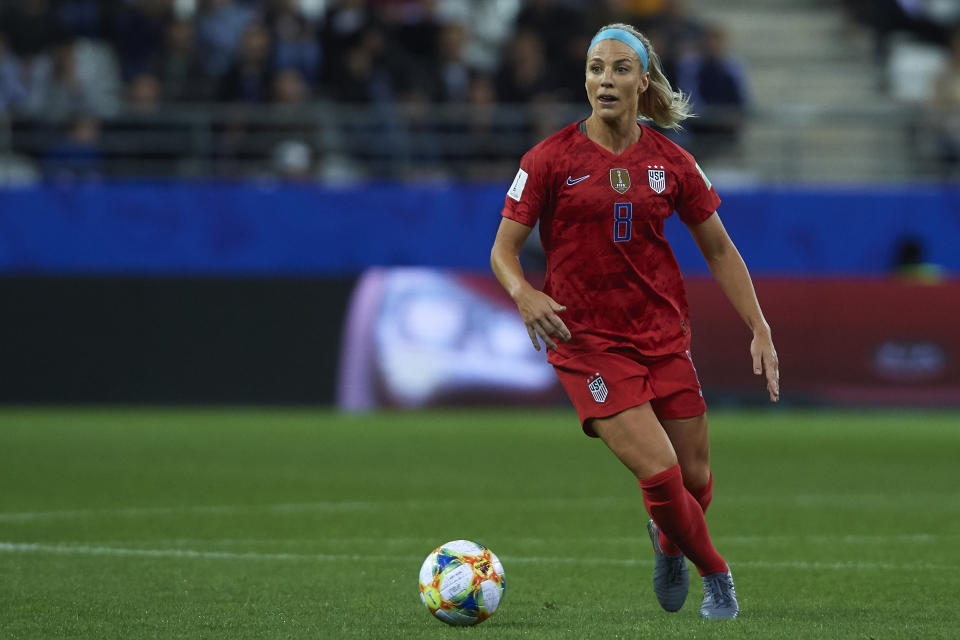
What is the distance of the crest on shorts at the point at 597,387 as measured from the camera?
6.41 metres

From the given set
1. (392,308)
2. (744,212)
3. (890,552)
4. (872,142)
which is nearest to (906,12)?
(872,142)

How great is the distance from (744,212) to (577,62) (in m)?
2.75

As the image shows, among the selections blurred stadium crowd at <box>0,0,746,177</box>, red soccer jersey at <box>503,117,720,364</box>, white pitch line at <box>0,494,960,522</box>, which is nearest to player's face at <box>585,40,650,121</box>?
red soccer jersey at <box>503,117,720,364</box>

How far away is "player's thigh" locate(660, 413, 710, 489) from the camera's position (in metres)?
6.62

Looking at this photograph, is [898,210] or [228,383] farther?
[898,210]

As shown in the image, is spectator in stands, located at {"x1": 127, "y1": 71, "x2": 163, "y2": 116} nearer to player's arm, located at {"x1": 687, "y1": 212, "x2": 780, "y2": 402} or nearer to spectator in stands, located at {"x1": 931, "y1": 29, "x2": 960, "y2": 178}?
spectator in stands, located at {"x1": 931, "y1": 29, "x2": 960, "y2": 178}

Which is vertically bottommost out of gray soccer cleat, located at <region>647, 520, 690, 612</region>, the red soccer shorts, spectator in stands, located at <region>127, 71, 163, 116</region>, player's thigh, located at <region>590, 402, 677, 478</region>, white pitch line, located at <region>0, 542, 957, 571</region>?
white pitch line, located at <region>0, 542, 957, 571</region>

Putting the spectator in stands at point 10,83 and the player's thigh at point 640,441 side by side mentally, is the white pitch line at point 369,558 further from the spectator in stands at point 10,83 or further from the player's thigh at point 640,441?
the spectator in stands at point 10,83

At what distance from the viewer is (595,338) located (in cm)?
655

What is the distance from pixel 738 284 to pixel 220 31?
48.8 ft

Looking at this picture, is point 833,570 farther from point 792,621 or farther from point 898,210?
point 898,210

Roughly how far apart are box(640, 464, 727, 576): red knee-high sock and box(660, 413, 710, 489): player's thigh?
0.61 ft

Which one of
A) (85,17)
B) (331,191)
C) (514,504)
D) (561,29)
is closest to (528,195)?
(514,504)

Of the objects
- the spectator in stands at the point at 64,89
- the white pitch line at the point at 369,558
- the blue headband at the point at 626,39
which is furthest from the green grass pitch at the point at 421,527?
the spectator in stands at the point at 64,89
